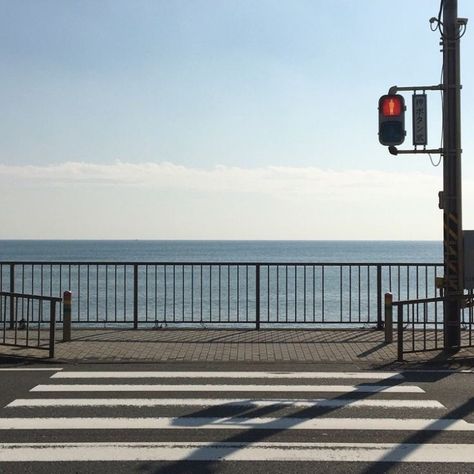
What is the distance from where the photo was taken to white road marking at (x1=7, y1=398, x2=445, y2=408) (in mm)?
8430

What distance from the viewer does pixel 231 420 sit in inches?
304

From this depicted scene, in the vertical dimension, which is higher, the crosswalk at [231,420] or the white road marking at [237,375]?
the white road marking at [237,375]

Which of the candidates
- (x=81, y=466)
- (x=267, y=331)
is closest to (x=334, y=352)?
(x=267, y=331)

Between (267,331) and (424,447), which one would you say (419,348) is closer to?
(267,331)

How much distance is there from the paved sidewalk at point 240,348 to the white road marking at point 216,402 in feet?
7.84

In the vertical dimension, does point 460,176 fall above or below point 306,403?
above

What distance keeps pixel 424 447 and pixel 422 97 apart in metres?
6.97

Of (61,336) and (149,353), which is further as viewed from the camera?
(61,336)

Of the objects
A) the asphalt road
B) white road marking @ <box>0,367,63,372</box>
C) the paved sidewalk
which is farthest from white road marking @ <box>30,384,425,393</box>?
the paved sidewalk

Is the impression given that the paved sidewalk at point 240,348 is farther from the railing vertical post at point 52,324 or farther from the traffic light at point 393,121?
the traffic light at point 393,121

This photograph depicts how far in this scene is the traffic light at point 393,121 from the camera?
12.1 m

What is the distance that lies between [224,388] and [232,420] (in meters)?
1.63

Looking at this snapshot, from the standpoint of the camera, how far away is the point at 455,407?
8.35m

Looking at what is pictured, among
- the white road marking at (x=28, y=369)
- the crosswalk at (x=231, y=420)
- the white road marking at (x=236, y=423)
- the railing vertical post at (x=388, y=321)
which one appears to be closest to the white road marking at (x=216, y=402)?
the crosswalk at (x=231, y=420)
